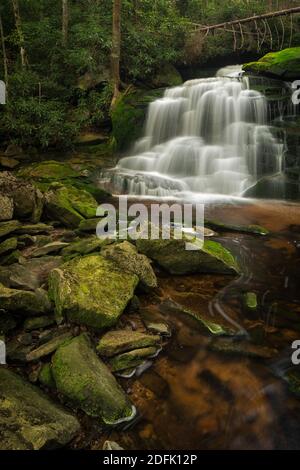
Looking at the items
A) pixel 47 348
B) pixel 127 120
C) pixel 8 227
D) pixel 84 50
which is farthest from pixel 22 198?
pixel 84 50

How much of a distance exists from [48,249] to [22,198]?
67.9 inches

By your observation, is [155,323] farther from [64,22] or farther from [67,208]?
[64,22]

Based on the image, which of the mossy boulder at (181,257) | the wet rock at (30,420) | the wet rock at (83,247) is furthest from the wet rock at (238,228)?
the wet rock at (30,420)

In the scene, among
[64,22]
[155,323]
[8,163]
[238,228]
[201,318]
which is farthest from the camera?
[64,22]

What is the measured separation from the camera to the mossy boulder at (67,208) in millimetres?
7027

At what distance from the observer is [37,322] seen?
3812mm

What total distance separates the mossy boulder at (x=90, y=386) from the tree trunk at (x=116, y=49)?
1280cm

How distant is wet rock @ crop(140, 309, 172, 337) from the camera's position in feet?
13.3

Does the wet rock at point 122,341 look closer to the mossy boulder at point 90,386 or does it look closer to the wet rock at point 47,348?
the mossy boulder at point 90,386

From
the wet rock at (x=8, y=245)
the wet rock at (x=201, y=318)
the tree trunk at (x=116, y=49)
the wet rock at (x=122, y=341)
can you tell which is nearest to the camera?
the wet rock at (x=122, y=341)

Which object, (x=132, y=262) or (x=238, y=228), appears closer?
(x=132, y=262)

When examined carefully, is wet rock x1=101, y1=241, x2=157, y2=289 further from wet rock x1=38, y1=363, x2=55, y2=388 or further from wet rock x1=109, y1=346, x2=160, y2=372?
wet rock x1=38, y1=363, x2=55, y2=388

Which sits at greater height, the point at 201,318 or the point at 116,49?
the point at 116,49

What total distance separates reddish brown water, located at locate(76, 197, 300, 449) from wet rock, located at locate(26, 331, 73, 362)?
81cm
